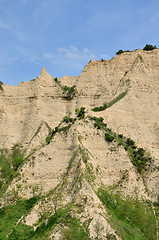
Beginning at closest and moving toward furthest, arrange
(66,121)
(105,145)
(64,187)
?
1. (64,187)
2. (105,145)
3. (66,121)

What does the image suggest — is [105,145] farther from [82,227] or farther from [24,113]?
[24,113]

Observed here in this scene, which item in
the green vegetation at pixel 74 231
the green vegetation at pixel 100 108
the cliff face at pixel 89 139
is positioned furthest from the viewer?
the green vegetation at pixel 100 108

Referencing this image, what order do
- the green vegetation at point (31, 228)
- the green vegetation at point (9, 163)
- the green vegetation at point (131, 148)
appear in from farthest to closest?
the green vegetation at point (9, 163) < the green vegetation at point (131, 148) < the green vegetation at point (31, 228)

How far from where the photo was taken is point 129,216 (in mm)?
42688

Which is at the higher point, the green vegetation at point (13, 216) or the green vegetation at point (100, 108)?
the green vegetation at point (100, 108)

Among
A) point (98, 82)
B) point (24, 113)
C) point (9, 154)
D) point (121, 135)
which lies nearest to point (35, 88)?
point (24, 113)

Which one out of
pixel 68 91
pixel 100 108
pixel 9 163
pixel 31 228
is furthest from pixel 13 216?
pixel 68 91

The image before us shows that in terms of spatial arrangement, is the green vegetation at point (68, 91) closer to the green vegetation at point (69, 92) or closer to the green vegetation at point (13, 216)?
the green vegetation at point (69, 92)

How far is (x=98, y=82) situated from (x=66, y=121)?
69.5ft

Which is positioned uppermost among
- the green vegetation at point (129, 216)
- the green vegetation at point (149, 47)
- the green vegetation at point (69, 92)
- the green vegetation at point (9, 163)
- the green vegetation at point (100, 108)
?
the green vegetation at point (149, 47)

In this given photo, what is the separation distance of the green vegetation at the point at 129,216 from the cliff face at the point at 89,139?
268 mm

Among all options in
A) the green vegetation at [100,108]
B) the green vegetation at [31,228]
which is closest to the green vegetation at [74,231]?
the green vegetation at [31,228]

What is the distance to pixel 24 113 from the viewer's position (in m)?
71.9

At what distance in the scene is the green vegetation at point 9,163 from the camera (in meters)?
53.6
